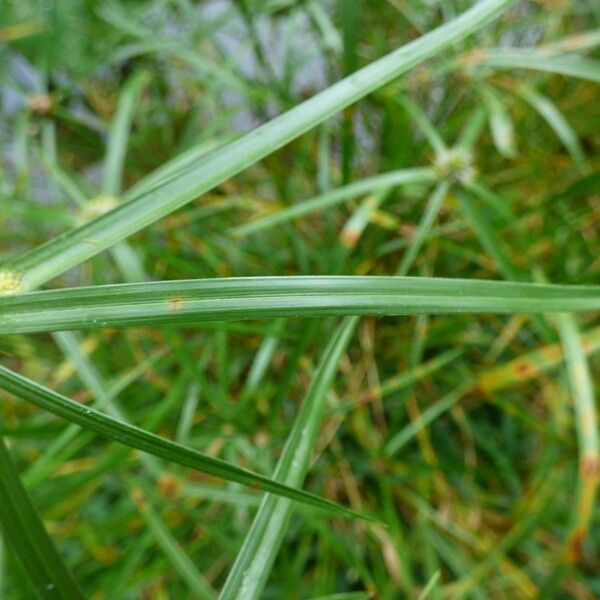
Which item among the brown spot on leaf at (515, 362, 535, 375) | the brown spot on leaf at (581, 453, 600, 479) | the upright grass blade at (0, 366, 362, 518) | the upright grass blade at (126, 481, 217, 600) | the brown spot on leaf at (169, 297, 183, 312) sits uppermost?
the brown spot on leaf at (515, 362, 535, 375)

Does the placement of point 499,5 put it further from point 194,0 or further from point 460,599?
point 194,0

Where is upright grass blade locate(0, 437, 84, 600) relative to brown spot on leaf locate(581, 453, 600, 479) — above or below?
below

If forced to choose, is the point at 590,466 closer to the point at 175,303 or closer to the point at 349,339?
the point at 349,339

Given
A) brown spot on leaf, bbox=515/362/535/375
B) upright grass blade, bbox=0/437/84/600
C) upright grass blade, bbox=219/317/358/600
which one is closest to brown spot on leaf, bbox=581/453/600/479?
brown spot on leaf, bbox=515/362/535/375

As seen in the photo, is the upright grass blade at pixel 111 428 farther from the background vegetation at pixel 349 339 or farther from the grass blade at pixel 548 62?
the grass blade at pixel 548 62

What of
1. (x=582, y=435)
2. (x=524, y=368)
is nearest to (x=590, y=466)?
(x=582, y=435)

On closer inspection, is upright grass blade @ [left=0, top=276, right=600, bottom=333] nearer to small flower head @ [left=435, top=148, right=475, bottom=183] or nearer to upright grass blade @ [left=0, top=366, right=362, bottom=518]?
upright grass blade @ [left=0, top=366, right=362, bottom=518]

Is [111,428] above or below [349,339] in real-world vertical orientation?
below

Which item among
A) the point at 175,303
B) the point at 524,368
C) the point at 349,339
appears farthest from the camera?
the point at 524,368
